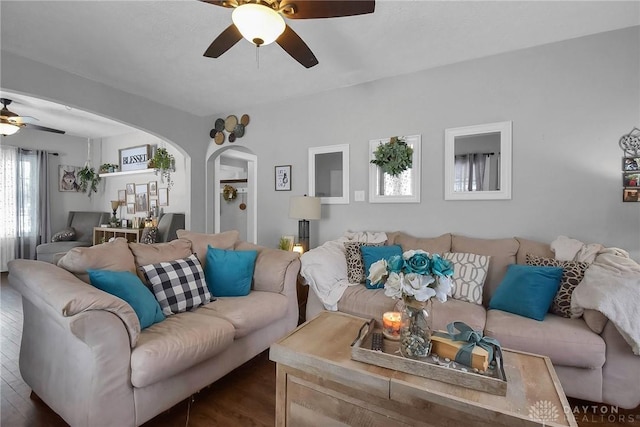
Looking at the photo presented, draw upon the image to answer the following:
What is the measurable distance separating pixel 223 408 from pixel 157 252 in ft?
3.78

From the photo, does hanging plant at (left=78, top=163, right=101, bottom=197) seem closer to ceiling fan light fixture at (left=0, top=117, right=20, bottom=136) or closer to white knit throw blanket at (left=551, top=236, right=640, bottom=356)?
ceiling fan light fixture at (left=0, top=117, right=20, bottom=136)

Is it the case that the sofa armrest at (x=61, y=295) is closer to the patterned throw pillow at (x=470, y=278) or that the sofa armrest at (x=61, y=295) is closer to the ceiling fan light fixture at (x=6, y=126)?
the patterned throw pillow at (x=470, y=278)

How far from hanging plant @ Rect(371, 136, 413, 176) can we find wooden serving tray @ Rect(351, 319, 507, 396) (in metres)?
2.11

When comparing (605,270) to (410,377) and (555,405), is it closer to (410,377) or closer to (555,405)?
(555,405)

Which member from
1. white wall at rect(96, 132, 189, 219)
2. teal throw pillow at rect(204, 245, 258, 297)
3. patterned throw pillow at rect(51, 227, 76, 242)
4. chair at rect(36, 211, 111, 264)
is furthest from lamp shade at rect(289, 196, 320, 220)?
patterned throw pillow at rect(51, 227, 76, 242)

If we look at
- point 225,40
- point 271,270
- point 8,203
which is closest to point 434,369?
point 271,270

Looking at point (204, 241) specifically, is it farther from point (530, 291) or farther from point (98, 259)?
point (530, 291)

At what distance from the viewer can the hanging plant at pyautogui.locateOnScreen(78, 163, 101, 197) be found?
595cm

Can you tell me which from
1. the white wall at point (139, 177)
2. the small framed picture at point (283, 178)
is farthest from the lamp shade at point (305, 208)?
the white wall at point (139, 177)

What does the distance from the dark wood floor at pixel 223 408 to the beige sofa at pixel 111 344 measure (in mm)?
121

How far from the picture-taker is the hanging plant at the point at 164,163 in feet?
16.5

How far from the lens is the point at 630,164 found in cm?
232

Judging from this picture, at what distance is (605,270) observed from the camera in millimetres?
1877

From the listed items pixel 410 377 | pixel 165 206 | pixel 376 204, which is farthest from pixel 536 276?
pixel 165 206
